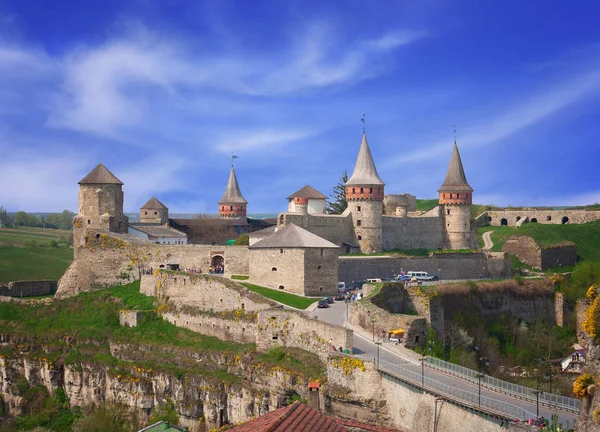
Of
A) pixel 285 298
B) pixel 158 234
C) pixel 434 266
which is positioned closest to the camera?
pixel 285 298

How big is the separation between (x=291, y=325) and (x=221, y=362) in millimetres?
4808

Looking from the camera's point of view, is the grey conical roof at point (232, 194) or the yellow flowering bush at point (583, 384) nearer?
the yellow flowering bush at point (583, 384)

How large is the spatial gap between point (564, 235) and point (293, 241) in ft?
125

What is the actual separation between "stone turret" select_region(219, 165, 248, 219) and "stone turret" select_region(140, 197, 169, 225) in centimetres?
818

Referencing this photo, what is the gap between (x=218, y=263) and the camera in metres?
52.7

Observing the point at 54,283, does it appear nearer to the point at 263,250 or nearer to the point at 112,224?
the point at 112,224

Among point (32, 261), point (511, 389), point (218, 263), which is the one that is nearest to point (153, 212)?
point (32, 261)

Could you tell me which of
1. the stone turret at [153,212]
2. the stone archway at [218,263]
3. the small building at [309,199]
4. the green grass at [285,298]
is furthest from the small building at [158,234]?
the green grass at [285,298]

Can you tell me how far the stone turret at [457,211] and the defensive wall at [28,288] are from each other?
32.6 metres

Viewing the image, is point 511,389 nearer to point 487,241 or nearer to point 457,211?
point 457,211

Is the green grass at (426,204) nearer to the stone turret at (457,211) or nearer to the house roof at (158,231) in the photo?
the stone turret at (457,211)

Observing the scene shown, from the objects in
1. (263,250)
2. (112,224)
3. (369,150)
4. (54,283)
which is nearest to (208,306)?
(263,250)

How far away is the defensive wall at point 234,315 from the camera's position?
33.9 m

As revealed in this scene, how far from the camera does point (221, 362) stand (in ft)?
125
